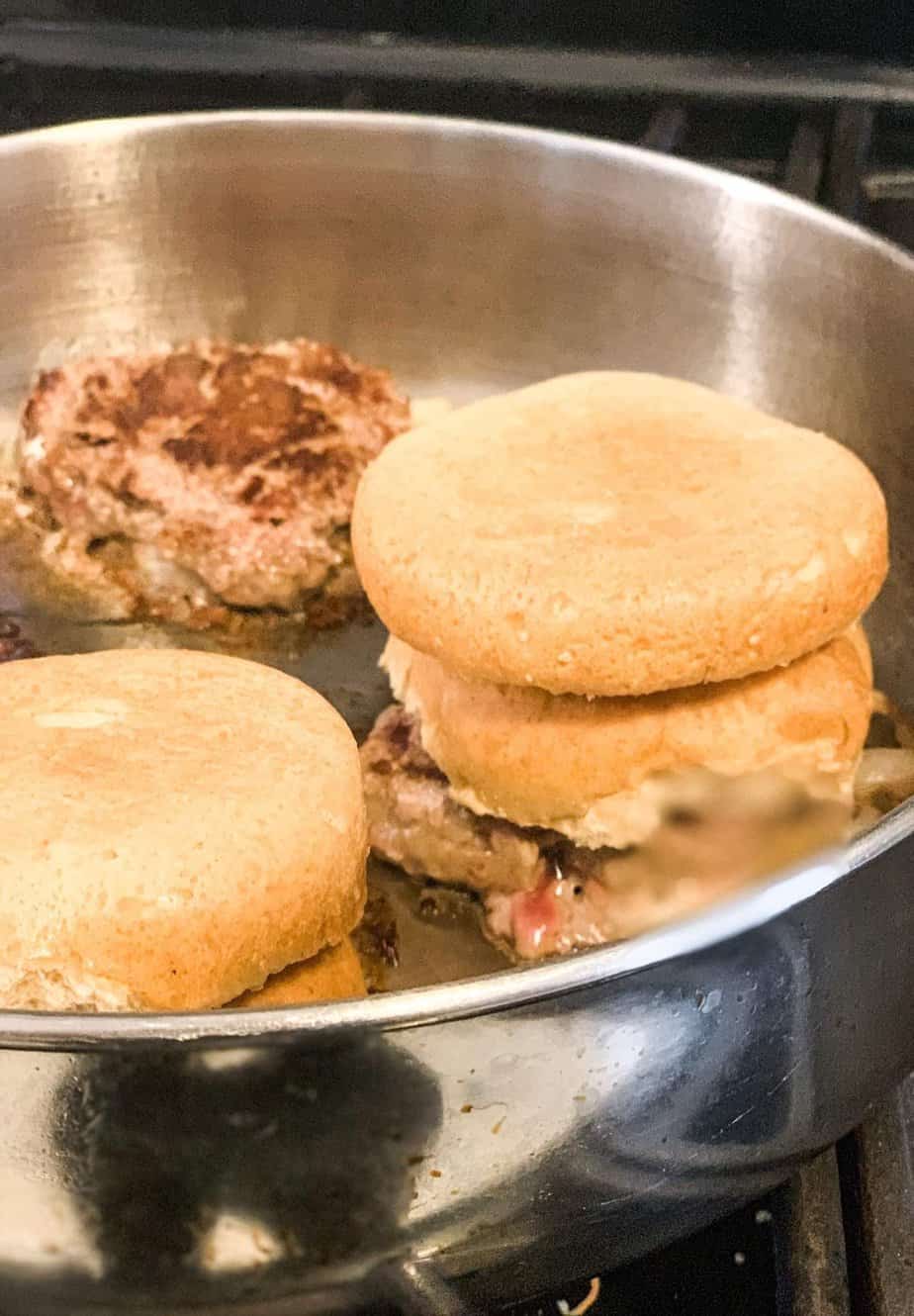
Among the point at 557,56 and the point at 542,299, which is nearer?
the point at 542,299

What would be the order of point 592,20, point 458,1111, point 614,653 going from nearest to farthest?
point 458,1111
point 614,653
point 592,20

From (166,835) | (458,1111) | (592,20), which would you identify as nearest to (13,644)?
(166,835)

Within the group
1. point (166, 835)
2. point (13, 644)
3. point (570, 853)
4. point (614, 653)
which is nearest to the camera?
point (166, 835)

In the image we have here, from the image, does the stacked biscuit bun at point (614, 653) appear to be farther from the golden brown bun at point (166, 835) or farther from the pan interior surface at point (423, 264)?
the pan interior surface at point (423, 264)

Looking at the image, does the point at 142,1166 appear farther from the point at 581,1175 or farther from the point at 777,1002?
the point at 777,1002

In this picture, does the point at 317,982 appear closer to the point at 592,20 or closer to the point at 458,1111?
the point at 458,1111

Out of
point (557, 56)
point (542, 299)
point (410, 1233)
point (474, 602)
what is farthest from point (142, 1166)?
point (557, 56)

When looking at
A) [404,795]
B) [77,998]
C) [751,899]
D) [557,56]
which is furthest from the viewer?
[557,56]
